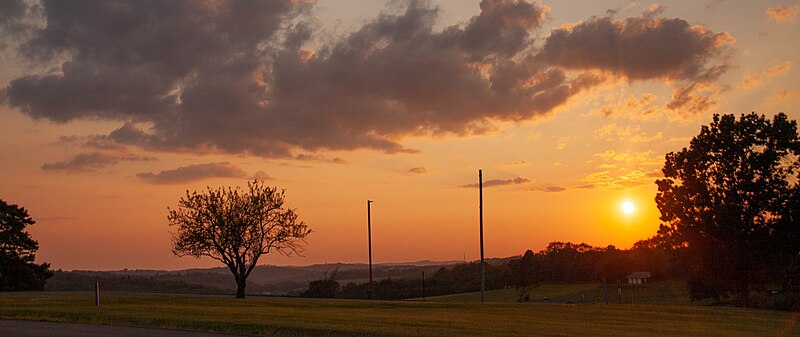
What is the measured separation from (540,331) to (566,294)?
Result: 81294mm

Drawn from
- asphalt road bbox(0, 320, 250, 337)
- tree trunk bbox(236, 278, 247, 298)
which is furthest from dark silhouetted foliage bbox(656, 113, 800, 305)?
asphalt road bbox(0, 320, 250, 337)

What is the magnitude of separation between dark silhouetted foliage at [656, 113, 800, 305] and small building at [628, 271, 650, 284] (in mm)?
45598

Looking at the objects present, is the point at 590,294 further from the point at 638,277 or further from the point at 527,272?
the point at 527,272

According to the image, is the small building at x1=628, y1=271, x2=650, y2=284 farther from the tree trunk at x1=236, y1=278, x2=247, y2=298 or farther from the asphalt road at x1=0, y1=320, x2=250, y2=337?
the asphalt road at x1=0, y1=320, x2=250, y2=337

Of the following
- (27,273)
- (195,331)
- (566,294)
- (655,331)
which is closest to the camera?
(195,331)

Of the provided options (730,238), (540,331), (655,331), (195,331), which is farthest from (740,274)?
(195,331)

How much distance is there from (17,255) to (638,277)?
8386 centimetres

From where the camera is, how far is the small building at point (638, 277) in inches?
4514

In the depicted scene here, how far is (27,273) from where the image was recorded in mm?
79375

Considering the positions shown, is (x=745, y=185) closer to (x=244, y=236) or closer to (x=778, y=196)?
(x=778, y=196)

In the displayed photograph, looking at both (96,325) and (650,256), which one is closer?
(96,325)

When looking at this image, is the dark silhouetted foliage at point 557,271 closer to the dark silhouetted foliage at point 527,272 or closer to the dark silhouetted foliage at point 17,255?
the dark silhouetted foliage at point 527,272

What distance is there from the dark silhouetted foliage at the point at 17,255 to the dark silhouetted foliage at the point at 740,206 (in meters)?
63.4

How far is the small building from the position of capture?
→ 11466cm
